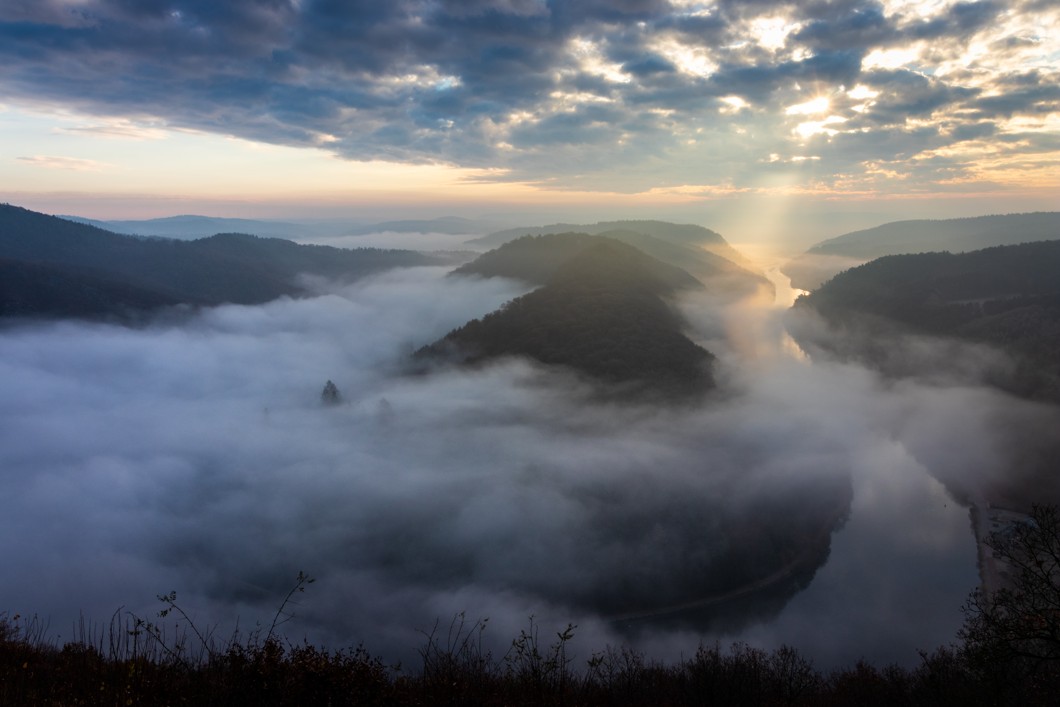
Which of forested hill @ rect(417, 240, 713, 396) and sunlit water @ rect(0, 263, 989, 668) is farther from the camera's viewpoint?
forested hill @ rect(417, 240, 713, 396)

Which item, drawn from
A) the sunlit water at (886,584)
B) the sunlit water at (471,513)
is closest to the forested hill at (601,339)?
the sunlit water at (471,513)

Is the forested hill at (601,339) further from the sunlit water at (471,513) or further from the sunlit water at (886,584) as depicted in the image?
the sunlit water at (886,584)

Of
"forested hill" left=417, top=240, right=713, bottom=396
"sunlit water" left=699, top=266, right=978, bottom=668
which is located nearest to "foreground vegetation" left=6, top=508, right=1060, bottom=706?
"sunlit water" left=699, top=266, right=978, bottom=668

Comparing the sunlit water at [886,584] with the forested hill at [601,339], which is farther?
the forested hill at [601,339]

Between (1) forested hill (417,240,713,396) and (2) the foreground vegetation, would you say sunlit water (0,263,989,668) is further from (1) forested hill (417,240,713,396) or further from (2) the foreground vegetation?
(2) the foreground vegetation

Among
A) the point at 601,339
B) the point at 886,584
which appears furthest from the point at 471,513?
the point at 601,339

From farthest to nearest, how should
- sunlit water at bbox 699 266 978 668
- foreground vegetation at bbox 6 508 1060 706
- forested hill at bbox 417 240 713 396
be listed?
forested hill at bbox 417 240 713 396, sunlit water at bbox 699 266 978 668, foreground vegetation at bbox 6 508 1060 706

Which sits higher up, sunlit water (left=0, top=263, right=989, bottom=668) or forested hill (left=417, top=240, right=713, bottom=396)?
forested hill (left=417, top=240, right=713, bottom=396)

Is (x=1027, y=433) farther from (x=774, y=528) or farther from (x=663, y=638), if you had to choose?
(x=663, y=638)
